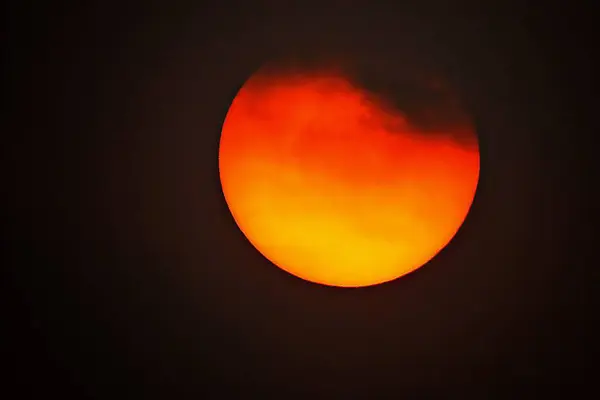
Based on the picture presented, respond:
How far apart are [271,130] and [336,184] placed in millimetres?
185

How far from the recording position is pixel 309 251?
4.52 feet

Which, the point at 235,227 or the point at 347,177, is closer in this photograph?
the point at 347,177

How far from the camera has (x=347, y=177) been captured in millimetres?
1346

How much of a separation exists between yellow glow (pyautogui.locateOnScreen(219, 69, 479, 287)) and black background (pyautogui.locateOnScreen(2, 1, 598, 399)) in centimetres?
27

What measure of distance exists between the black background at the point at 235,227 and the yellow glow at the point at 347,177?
267 mm

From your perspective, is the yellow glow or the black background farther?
the black background

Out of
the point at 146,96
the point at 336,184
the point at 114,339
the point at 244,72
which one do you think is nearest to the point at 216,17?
the point at 244,72

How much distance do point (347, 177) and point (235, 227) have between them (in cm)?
45

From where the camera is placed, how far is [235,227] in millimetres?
1685

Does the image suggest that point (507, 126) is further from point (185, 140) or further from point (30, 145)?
point (30, 145)

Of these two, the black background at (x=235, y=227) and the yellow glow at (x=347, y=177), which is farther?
the black background at (x=235, y=227)

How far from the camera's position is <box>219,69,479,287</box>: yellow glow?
1342 mm

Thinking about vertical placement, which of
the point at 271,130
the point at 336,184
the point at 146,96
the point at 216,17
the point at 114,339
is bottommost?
the point at 114,339

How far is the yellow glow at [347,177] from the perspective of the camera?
1.34 metres
